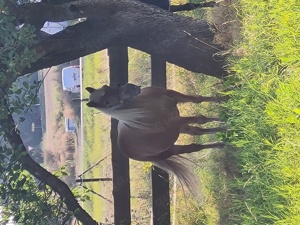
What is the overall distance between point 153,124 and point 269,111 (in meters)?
1.79

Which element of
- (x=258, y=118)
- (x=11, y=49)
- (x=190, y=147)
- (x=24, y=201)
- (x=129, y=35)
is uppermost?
(x=11, y=49)

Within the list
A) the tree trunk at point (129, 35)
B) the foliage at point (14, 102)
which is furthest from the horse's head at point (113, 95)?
the foliage at point (14, 102)

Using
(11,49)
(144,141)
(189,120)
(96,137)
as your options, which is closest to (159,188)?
(144,141)

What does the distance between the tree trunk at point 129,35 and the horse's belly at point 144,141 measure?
77 cm

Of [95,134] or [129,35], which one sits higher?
[129,35]

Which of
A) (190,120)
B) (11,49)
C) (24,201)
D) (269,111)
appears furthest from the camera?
(190,120)

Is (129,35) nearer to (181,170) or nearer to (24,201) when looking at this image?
(181,170)

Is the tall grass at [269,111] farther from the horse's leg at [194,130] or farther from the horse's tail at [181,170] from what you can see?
the horse's tail at [181,170]

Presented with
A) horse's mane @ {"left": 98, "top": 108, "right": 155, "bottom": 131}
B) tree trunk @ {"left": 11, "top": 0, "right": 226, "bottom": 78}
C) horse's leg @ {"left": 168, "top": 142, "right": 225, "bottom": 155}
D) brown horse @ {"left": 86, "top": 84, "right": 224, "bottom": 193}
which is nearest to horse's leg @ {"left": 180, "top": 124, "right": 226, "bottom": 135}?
brown horse @ {"left": 86, "top": 84, "right": 224, "bottom": 193}

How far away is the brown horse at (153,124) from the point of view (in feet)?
14.5

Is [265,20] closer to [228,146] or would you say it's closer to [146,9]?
[146,9]

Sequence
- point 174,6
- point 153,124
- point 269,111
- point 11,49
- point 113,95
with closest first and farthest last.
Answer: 1. point 269,111
2. point 11,49
3. point 113,95
4. point 153,124
5. point 174,6

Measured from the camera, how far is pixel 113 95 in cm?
438

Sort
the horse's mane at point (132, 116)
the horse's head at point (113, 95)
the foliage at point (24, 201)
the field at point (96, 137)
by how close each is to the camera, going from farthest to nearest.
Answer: the field at point (96, 137)
the horse's mane at point (132, 116)
the horse's head at point (113, 95)
the foliage at point (24, 201)
